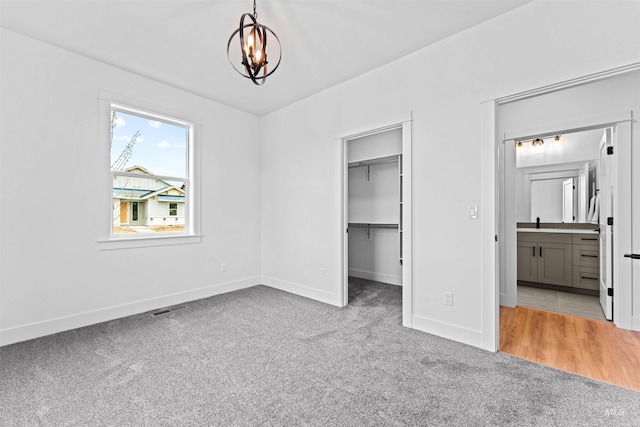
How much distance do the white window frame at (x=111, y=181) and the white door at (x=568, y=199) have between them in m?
5.75

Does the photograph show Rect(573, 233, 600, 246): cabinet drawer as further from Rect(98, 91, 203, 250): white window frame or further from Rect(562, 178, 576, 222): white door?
Rect(98, 91, 203, 250): white window frame

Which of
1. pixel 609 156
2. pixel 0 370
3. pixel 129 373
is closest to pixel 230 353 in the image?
pixel 129 373

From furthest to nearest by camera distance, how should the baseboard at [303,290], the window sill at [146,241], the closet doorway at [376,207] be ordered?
the closet doorway at [376,207]
the baseboard at [303,290]
the window sill at [146,241]

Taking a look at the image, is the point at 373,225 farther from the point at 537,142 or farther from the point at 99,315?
the point at 99,315

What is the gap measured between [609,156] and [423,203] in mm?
2126

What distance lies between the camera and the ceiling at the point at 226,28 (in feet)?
7.33

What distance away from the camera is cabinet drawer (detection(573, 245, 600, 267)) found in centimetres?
391

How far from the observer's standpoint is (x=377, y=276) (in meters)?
4.79

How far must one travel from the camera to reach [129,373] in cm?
202

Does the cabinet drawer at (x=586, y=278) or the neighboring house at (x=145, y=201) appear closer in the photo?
the neighboring house at (x=145, y=201)

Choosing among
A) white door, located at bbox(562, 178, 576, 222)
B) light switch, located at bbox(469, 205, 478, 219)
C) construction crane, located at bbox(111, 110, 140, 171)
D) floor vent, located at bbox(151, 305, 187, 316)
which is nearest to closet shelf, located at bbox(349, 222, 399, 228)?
light switch, located at bbox(469, 205, 478, 219)

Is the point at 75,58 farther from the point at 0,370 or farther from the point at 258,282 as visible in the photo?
the point at 258,282

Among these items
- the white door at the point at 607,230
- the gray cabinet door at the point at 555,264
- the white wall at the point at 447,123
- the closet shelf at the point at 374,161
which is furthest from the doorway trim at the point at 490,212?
the gray cabinet door at the point at 555,264

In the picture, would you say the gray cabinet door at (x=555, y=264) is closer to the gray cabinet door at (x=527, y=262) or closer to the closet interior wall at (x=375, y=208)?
the gray cabinet door at (x=527, y=262)
